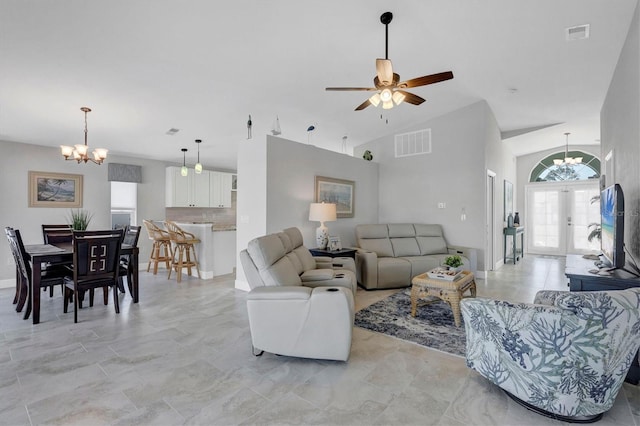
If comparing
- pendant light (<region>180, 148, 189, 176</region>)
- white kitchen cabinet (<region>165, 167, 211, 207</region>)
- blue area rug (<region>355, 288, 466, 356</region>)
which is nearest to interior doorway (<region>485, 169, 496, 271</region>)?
blue area rug (<region>355, 288, 466, 356</region>)

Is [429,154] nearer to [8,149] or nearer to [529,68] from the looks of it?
[529,68]

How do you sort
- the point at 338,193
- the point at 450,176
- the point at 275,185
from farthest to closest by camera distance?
the point at 450,176 → the point at 338,193 → the point at 275,185

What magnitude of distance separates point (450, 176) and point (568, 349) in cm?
465

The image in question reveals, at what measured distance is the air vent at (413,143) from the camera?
6.32 metres

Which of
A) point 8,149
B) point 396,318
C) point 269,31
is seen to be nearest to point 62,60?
point 269,31

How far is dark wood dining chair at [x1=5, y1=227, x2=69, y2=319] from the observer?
3.46 m

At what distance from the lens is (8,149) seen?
540cm

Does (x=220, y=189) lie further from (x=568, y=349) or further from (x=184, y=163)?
(x=568, y=349)

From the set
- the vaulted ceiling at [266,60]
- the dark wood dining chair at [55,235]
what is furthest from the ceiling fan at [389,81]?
the dark wood dining chair at [55,235]

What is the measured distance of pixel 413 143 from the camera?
6504mm

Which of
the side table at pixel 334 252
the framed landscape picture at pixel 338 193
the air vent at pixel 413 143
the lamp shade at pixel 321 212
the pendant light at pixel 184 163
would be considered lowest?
the side table at pixel 334 252

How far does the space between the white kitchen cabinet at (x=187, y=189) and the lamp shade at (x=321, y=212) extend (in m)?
4.19

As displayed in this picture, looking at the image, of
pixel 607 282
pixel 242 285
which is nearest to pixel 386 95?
pixel 607 282

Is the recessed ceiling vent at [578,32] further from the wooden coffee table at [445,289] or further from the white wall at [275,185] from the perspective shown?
the white wall at [275,185]
